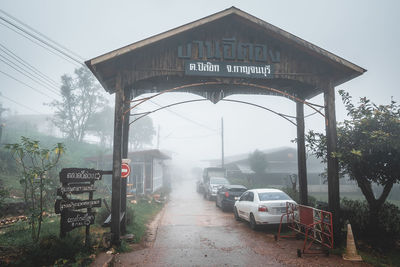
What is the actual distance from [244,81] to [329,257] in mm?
5829

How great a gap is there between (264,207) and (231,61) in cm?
536

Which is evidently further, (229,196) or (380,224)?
(229,196)

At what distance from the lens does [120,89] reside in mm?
7988

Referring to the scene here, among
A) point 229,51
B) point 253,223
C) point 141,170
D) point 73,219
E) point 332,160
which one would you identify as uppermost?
point 229,51

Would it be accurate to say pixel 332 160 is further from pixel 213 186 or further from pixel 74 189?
pixel 213 186

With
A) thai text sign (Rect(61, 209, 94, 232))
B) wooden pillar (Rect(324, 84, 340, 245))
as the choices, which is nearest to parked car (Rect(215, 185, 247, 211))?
wooden pillar (Rect(324, 84, 340, 245))

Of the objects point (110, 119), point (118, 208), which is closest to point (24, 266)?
point (118, 208)

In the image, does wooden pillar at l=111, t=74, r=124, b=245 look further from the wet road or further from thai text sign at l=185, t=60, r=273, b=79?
thai text sign at l=185, t=60, r=273, b=79

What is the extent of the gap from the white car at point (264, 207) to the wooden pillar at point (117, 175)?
198 inches

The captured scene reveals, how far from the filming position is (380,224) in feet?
24.3

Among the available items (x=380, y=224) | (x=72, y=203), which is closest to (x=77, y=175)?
(x=72, y=203)

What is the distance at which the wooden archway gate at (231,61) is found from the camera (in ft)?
26.3

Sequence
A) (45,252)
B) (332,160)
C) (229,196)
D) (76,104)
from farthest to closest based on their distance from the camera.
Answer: (76,104), (229,196), (332,160), (45,252)

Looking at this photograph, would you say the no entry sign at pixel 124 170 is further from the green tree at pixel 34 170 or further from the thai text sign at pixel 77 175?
the green tree at pixel 34 170
